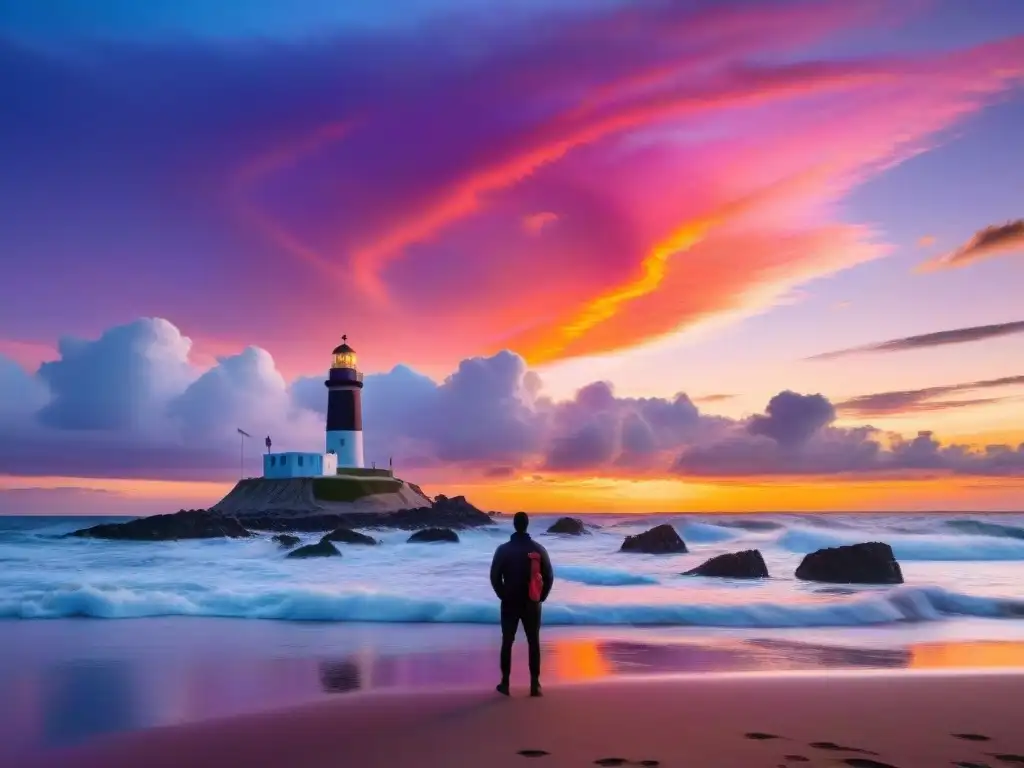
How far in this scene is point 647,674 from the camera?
10.8 metres

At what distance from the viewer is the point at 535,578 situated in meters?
9.33

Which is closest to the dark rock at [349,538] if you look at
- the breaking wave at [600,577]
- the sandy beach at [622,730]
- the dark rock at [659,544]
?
the dark rock at [659,544]

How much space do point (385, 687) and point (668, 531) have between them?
2756 cm

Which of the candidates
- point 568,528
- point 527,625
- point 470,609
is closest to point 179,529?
point 568,528

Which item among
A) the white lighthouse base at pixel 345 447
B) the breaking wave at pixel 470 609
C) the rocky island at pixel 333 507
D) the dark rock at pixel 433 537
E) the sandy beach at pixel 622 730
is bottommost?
the sandy beach at pixel 622 730

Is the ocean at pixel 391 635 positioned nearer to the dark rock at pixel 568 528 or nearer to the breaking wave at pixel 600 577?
the breaking wave at pixel 600 577

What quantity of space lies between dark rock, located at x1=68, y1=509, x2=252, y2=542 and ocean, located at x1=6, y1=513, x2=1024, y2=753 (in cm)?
2950

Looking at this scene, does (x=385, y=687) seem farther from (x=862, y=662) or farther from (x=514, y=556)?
(x=862, y=662)

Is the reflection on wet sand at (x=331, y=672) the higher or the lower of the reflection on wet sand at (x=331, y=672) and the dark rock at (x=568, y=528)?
the lower

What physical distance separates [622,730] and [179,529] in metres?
52.3

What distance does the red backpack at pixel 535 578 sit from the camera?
9.30 meters

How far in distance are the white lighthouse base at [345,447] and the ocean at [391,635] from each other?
4721 centimetres

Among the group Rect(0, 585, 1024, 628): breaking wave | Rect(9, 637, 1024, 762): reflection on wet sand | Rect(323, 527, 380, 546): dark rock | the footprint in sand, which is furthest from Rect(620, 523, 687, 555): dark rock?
the footprint in sand

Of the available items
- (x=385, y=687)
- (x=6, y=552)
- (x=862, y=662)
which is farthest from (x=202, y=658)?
(x=6, y=552)
